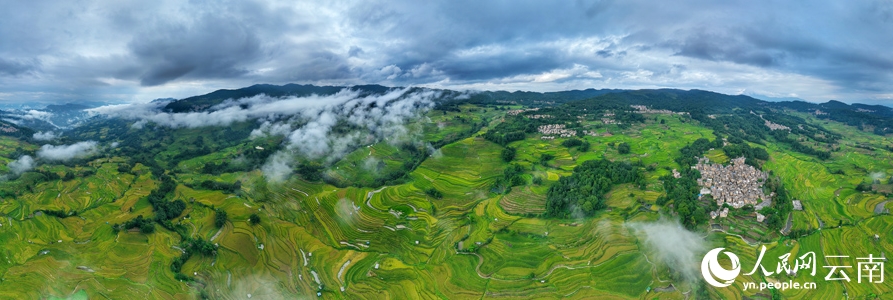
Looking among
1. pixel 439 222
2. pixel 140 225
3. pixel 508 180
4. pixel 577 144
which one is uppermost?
pixel 577 144

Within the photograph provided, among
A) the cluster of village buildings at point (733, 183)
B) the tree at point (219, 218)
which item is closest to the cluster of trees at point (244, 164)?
the tree at point (219, 218)

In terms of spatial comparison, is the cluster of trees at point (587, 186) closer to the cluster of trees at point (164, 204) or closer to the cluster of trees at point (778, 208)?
the cluster of trees at point (778, 208)

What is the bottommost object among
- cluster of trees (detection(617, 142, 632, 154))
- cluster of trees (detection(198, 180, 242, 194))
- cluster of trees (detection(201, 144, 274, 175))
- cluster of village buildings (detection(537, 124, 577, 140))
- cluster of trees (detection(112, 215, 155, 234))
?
cluster of trees (detection(112, 215, 155, 234))

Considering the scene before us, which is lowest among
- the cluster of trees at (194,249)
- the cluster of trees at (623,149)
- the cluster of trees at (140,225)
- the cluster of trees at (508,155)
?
the cluster of trees at (194,249)

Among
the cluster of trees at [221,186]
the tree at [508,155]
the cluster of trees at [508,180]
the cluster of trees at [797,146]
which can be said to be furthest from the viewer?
the tree at [508,155]

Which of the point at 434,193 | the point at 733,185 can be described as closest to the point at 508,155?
the point at 434,193

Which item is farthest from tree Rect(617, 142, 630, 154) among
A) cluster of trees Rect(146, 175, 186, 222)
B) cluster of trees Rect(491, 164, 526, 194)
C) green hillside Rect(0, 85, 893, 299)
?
cluster of trees Rect(146, 175, 186, 222)

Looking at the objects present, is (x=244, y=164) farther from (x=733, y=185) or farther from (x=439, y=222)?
(x=733, y=185)

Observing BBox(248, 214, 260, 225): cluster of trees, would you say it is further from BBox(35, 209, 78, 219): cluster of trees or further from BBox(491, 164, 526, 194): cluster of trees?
BBox(491, 164, 526, 194): cluster of trees

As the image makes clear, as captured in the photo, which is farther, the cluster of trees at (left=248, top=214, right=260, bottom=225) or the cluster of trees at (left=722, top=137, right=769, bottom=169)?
the cluster of trees at (left=722, top=137, right=769, bottom=169)
